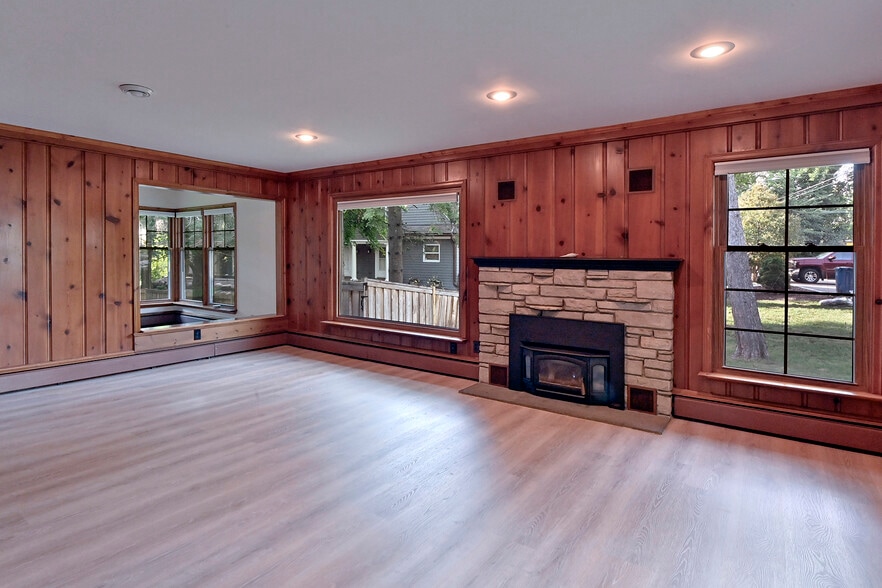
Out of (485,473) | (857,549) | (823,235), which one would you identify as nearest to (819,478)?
(857,549)

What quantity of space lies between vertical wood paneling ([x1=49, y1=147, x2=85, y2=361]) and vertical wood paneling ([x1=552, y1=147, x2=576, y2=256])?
14.7 feet

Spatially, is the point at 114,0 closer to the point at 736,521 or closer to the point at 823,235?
the point at 736,521

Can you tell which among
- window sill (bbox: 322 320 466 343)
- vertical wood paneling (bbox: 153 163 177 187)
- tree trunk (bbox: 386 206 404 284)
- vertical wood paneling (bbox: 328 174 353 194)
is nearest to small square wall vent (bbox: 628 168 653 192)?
window sill (bbox: 322 320 466 343)

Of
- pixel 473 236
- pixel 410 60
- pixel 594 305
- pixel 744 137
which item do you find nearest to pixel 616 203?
pixel 594 305

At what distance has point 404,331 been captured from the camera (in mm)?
5555

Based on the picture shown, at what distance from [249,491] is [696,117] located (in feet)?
12.6

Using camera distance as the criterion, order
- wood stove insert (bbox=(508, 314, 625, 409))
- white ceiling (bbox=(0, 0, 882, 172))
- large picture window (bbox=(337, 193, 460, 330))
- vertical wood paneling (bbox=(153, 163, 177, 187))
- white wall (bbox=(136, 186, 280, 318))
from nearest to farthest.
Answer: white ceiling (bbox=(0, 0, 882, 172)) < wood stove insert (bbox=(508, 314, 625, 409)) < vertical wood paneling (bbox=(153, 163, 177, 187)) < large picture window (bbox=(337, 193, 460, 330)) < white wall (bbox=(136, 186, 280, 318))

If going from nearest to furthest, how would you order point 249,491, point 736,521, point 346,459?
point 736,521, point 249,491, point 346,459

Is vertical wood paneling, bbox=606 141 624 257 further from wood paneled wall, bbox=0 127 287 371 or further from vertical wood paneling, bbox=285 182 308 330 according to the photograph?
wood paneled wall, bbox=0 127 287 371

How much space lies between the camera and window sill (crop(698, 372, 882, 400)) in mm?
3219

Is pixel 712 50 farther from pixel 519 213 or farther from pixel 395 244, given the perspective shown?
pixel 395 244

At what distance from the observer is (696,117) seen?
3.61 metres

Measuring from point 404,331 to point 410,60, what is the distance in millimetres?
3326

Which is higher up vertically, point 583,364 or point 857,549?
point 583,364
